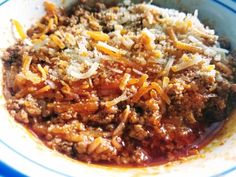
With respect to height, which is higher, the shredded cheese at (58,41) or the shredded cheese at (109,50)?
the shredded cheese at (109,50)

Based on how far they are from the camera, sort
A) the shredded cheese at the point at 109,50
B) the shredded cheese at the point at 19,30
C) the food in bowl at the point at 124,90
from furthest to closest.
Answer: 1. the shredded cheese at the point at 19,30
2. the shredded cheese at the point at 109,50
3. the food in bowl at the point at 124,90

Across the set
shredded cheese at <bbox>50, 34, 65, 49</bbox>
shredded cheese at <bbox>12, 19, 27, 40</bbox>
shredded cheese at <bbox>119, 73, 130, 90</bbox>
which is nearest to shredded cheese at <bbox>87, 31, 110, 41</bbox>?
shredded cheese at <bbox>50, 34, 65, 49</bbox>

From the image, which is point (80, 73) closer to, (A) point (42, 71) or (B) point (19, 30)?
(A) point (42, 71)

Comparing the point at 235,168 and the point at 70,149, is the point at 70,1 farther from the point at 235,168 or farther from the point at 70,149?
the point at 235,168

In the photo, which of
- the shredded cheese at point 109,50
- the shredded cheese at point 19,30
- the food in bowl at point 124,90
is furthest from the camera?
the shredded cheese at point 19,30

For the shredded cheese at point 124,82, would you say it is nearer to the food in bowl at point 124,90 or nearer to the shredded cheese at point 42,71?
the food in bowl at point 124,90

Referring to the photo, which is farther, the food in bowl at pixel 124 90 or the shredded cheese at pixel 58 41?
the shredded cheese at pixel 58 41

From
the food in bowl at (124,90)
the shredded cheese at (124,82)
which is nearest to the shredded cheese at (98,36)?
the food in bowl at (124,90)

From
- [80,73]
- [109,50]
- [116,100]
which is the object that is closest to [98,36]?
[109,50]

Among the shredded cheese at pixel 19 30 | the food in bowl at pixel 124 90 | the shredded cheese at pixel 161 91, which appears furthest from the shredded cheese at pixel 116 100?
the shredded cheese at pixel 19 30

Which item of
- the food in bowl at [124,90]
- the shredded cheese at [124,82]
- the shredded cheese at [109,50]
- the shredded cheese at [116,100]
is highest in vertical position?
the shredded cheese at [124,82]
